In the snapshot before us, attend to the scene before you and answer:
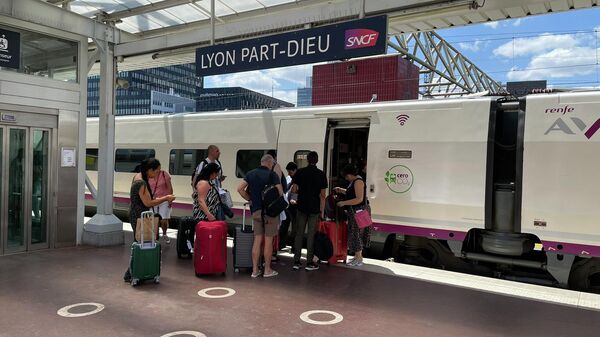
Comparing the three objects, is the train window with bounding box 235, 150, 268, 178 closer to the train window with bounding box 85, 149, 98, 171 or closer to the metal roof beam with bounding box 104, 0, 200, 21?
the metal roof beam with bounding box 104, 0, 200, 21

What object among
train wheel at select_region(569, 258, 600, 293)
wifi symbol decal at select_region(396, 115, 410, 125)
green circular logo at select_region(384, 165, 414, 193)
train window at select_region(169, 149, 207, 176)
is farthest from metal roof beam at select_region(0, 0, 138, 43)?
train wheel at select_region(569, 258, 600, 293)

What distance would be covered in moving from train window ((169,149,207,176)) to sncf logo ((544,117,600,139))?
258 inches

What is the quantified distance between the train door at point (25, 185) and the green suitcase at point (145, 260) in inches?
107

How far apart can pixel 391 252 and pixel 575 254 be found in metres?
2.71

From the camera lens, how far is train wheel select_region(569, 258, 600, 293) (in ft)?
20.3

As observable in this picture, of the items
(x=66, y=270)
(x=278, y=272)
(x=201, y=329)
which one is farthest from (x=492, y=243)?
(x=66, y=270)

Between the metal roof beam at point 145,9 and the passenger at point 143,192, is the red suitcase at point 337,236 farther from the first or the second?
the metal roof beam at point 145,9

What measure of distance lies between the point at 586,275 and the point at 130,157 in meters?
9.64

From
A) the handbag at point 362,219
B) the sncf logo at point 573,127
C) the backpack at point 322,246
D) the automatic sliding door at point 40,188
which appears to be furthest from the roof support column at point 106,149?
the sncf logo at point 573,127

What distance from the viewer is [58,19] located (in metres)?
7.19

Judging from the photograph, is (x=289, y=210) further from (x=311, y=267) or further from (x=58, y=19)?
Result: (x=58, y=19)

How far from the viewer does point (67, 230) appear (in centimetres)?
767

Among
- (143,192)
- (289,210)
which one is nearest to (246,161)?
(289,210)

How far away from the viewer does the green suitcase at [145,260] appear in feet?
17.8
